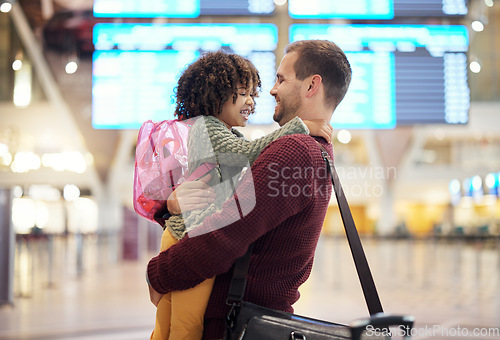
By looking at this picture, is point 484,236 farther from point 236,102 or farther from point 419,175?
point 419,175

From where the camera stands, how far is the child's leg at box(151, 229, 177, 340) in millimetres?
1280

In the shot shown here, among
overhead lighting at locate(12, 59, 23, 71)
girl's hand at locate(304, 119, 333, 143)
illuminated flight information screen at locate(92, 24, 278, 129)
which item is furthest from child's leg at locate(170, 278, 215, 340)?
overhead lighting at locate(12, 59, 23, 71)

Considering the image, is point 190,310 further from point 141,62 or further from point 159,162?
point 141,62

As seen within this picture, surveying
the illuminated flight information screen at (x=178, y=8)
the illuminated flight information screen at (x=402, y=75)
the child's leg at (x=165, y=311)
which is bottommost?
the child's leg at (x=165, y=311)

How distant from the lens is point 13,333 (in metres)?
4.07

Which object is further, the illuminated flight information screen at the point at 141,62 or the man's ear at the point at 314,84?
the illuminated flight information screen at the point at 141,62

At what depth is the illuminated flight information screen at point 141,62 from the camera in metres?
3.06

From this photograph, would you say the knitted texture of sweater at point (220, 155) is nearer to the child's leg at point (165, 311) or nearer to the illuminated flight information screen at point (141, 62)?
the child's leg at point (165, 311)

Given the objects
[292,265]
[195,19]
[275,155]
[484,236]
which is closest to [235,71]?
[275,155]

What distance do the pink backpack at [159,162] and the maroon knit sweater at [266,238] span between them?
28 cm

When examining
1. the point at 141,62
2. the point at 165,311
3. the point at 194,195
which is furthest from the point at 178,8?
the point at 165,311

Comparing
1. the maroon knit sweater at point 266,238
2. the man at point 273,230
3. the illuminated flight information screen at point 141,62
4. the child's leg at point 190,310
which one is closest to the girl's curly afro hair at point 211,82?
the man at point 273,230

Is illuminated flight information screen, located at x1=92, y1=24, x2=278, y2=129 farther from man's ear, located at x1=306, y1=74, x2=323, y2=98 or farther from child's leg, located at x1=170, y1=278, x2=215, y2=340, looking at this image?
child's leg, located at x1=170, y1=278, x2=215, y2=340

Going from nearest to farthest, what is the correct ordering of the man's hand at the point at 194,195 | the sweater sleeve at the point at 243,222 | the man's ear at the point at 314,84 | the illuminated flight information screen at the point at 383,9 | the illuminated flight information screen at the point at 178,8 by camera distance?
the sweater sleeve at the point at 243,222 → the man's hand at the point at 194,195 → the man's ear at the point at 314,84 → the illuminated flight information screen at the point at 178,8 → the illuminated flight information screen at the point at 383,9
